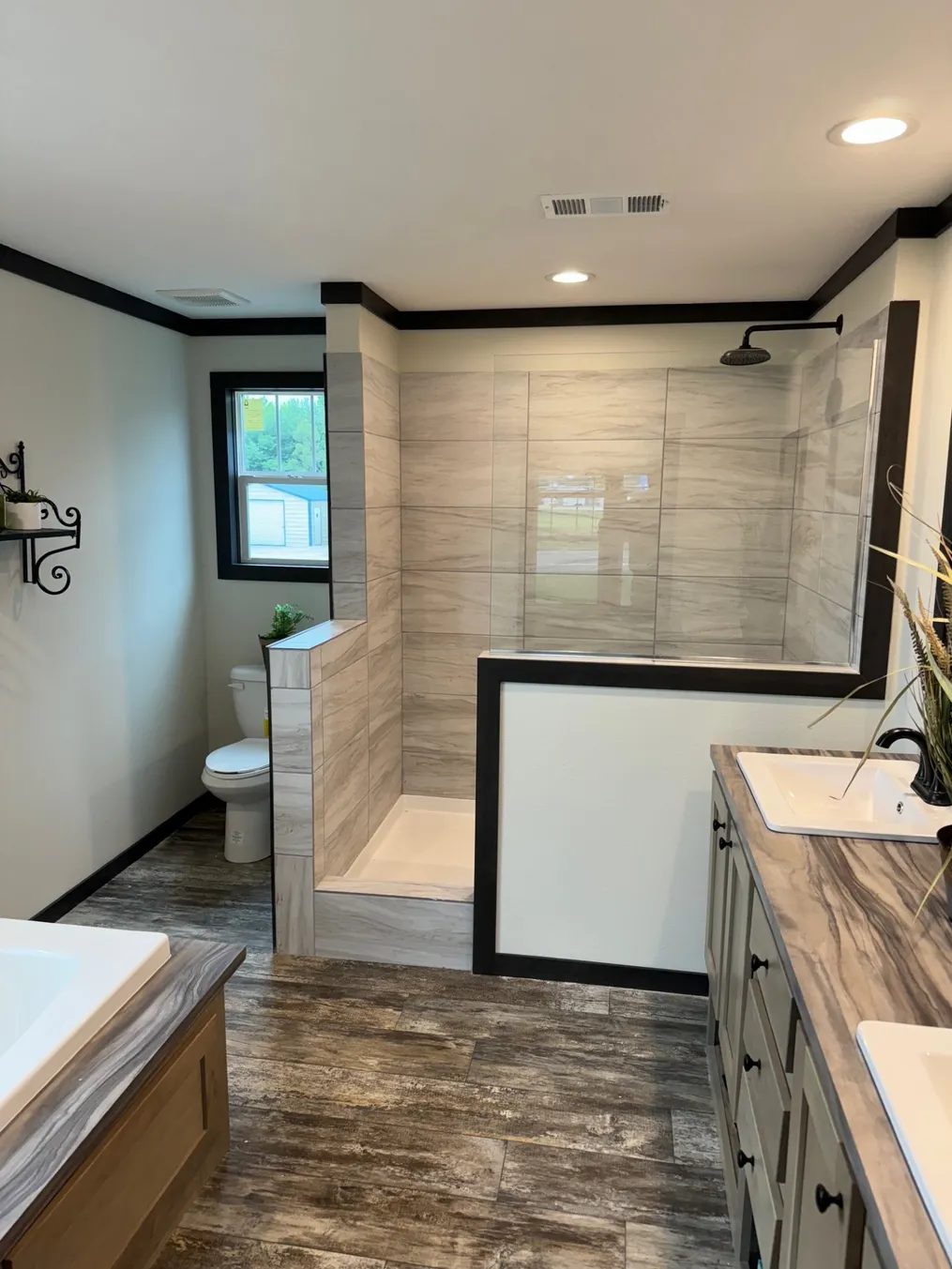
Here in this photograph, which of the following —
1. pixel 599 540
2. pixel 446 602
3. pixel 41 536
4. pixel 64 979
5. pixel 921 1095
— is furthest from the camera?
pixel 446 602

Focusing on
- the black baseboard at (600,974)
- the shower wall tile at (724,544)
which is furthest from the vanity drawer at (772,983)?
the shower wall tile at (724,544)

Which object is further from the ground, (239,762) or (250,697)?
(250,697)

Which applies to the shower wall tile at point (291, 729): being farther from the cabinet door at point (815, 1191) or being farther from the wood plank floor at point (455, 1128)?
the cabinet door at point (815, 1191)

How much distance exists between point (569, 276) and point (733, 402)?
86 centimetres

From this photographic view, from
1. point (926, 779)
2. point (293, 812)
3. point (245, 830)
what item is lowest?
point (245, 830)

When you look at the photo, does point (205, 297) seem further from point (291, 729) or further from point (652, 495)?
point (652, 495)

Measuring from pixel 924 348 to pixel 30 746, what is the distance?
3225 mm

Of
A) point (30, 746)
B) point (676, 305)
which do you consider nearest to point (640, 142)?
point (676, 305)

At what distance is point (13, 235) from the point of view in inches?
110

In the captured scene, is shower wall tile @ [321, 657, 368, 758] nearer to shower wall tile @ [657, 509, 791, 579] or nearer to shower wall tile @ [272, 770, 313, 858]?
shower wall tile @ [272, 770, 313, 858]

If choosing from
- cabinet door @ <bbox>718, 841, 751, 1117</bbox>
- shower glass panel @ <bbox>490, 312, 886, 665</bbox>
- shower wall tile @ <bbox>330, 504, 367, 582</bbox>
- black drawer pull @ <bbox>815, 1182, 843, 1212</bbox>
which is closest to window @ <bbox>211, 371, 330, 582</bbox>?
shower wall tile @ <bbox>330, 504, 367, 582</bbox>

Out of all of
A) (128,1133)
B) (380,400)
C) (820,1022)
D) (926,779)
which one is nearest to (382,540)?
(380,400)

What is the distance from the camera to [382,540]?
381cm

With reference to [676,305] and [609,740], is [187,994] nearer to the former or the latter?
[609,740]
